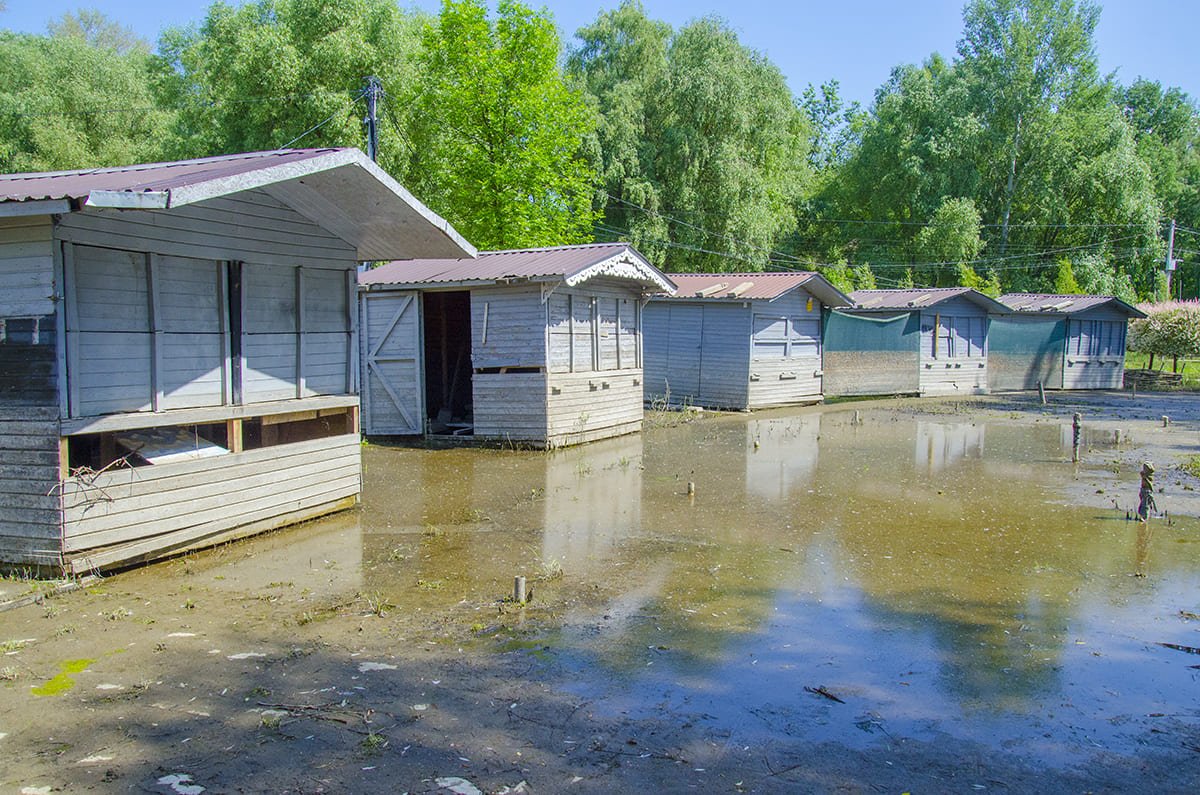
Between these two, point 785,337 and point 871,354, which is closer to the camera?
point 785,337

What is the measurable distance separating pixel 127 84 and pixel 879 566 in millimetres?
36241

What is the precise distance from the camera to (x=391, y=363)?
15.5 metres

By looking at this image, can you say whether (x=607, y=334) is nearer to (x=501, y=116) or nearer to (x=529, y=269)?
(x=529, y=269)

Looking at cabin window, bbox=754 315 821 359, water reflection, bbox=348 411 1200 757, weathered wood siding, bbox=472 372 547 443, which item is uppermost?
cabin window, bbox=754 315 821 359

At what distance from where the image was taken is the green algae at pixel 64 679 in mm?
4914

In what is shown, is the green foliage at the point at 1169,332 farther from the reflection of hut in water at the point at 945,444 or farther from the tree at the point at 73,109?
the tree at the point at 73,109


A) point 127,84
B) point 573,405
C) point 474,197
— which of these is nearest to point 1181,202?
point 474,197

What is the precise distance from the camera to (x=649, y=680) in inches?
205

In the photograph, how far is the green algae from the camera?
4.91m

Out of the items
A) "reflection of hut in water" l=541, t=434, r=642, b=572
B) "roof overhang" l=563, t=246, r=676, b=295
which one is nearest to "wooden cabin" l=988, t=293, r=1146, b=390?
"roof overhang" l=563, t=246, r=676, b=295

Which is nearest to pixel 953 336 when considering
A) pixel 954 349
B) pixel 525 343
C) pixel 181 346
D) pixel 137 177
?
pixel 954 349

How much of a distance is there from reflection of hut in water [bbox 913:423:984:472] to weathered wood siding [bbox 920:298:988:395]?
698 cm

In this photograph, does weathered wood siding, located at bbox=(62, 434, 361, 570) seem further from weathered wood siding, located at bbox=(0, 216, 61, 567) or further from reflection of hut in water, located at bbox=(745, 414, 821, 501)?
reflection of hut in water, located at bbox=(745, 414, 821, 501)

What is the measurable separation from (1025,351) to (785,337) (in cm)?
1076
